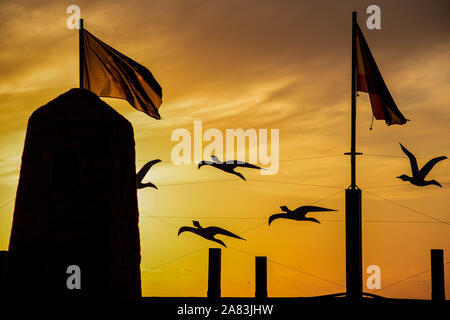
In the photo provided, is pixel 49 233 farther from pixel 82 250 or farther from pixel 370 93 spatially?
pixel 370 93

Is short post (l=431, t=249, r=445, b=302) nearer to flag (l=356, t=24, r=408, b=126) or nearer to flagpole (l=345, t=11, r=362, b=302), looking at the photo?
flagpole (l=345, t=11, r=362, b=302)

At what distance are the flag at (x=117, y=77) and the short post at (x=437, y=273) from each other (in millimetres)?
10689

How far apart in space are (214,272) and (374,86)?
27.3 feet

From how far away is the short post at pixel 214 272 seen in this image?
2341 cm

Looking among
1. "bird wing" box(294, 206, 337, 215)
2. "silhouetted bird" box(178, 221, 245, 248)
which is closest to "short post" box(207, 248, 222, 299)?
"silhouetted bird" box(178, 221, 245, 248)

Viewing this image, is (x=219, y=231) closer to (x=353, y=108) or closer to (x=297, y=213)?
(x=297, y=213)

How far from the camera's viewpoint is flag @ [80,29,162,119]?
19984 mm

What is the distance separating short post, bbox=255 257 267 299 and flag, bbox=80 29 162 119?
238 inches

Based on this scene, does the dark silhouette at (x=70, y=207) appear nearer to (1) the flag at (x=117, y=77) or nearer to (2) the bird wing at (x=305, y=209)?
(1) the flag at (x=117, y=77)

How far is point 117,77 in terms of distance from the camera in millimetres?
20500

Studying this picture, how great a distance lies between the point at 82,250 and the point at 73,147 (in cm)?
244
